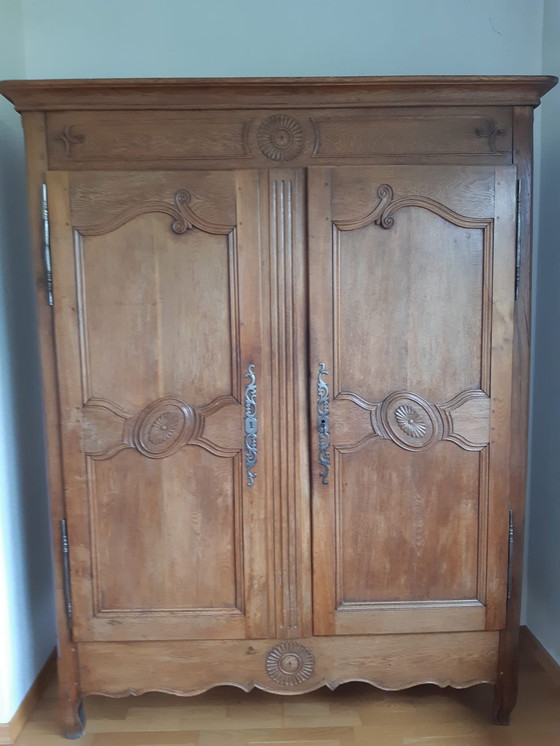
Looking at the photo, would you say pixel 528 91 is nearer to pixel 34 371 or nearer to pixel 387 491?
pixel 387 491

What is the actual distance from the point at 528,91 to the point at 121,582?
1840 millimetres

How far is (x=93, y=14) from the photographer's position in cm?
207

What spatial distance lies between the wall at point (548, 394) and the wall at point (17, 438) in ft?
6.15

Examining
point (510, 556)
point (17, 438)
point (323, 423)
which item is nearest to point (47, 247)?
point (17, 438)

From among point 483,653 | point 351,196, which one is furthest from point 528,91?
point 483,653

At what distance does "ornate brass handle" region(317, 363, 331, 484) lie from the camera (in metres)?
1.69

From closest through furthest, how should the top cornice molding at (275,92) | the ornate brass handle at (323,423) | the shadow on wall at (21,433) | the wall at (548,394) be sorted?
the top cornice molding at (275,92), the ornate brass handle at (323,423), the shadow on wall at (21,433), the wall at (548,394)

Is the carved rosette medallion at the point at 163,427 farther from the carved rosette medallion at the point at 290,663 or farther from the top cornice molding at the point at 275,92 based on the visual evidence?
the top cornice molding at the point at 275,92

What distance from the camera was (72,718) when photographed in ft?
5.90

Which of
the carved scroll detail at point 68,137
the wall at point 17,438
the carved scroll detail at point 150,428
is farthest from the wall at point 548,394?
the wall at point 17,438

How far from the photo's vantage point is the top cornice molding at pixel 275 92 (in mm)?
1556

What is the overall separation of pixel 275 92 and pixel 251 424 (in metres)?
0.93

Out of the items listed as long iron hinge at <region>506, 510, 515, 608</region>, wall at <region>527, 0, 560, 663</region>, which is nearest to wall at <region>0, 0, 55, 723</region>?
long iron hinge at <region>506, 510, 515, 608</region>

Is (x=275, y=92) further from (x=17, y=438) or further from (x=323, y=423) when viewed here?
(x=17, y=438)
